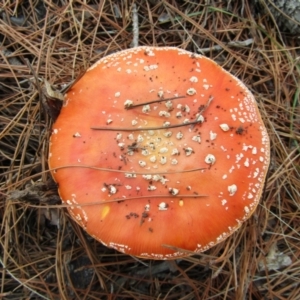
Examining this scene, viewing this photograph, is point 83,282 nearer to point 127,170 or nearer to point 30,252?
point 30,252

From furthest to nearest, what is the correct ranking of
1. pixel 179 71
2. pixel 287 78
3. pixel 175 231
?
pixel 287 78
pixel 179 71
pixel 175 231

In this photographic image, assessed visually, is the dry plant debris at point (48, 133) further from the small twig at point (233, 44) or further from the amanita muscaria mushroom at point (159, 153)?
the amanita muscaria mushroom at point (159, 153)

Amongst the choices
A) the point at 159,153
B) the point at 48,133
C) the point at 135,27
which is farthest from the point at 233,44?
the point at 48,133

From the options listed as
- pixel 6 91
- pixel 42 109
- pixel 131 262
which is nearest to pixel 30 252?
pixel 131 262

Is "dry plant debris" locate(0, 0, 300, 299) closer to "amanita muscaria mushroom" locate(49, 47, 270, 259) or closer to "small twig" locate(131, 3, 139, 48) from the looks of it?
"small twig" locate(131, 3, 139, 48)

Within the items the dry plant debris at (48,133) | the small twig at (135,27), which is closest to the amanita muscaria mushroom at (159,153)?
the dry plant debris at (48,133)

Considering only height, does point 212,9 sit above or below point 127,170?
above

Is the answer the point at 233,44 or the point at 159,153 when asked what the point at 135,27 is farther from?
the point at 159,153

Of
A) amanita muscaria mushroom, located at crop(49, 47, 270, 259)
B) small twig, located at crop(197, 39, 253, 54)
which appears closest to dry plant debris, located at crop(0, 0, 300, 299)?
small twig, located at crop(197, 39, 253, 54)

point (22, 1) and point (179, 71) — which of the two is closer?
point (179, 71)
